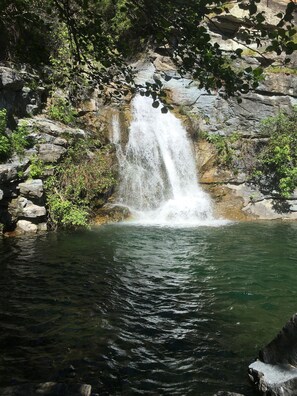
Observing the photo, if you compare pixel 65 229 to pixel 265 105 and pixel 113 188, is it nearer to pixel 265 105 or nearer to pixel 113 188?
pixel 113 188

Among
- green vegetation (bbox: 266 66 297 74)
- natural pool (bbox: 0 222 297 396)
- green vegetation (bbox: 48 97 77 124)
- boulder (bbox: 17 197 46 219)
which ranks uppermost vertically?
green vegetation (bbox: 266 66 297 74)

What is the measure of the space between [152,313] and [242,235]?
8.42m

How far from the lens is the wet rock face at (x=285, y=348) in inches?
171

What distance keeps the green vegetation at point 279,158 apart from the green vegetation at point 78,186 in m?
8.72

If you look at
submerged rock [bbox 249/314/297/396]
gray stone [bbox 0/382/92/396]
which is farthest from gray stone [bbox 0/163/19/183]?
submerged rock [bbox 249/314/297/396]

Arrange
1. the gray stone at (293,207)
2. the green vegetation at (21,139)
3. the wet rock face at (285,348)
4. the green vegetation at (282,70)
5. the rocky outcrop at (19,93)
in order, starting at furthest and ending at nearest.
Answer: the green vegetation at (282,70)
the gray stone at (293,207)
the rocky outcrop at (19,93)
the green vegetation at (21,139)
the wet rock face at (285,348)

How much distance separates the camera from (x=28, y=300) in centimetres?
707

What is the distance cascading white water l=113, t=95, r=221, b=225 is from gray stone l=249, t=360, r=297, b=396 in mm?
11977

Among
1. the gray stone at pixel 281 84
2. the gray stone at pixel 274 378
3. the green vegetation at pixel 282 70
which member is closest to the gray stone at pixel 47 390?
the gray stone at pixel 274 378

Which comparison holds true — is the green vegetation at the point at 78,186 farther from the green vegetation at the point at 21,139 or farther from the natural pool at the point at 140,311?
the natural pool at the point at 140,311

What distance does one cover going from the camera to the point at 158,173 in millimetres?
18922

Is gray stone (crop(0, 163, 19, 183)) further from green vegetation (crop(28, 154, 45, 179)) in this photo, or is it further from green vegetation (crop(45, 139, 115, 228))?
green vegetation (crop(45, 139, 115, 228))

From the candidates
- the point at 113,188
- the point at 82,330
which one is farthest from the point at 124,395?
the point at 113,188

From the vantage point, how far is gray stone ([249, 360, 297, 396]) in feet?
12.9
